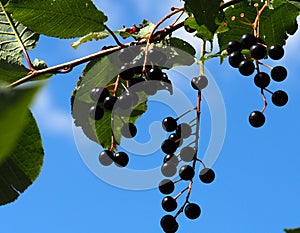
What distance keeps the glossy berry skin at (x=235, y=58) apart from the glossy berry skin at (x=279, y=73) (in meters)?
0.13

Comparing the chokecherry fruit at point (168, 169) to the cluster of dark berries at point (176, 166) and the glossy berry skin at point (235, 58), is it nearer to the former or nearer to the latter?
the cluster of dark berries at point (176, 166)

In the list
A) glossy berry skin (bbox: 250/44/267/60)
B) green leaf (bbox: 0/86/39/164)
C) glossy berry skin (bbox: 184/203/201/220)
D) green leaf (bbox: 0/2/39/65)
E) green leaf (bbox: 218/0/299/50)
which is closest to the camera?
green leaf (bbox: 0/86/39/164)

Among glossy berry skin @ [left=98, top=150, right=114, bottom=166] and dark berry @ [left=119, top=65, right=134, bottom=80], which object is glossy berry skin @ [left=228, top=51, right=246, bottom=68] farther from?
glossy berry skin @ [left=98, top=150, right=114, bottom=166]

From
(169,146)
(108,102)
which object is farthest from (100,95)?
(169,146)

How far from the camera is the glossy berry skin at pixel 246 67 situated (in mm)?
1394

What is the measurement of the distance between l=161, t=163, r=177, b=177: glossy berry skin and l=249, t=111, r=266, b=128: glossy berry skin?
259mm

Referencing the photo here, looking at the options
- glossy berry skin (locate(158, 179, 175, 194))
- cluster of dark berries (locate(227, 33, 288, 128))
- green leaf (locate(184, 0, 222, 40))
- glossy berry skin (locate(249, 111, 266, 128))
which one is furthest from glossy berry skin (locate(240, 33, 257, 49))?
glossy berry skin (locate(158, 179, 175, 194))

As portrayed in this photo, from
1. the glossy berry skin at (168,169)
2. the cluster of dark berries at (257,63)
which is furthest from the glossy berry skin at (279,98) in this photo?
the glossy berry skin at (168,169)

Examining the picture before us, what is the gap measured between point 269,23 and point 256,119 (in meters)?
0.35

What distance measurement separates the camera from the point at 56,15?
1.55 meters

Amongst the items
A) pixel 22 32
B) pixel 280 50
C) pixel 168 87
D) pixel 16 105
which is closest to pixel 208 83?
pixel 168 87

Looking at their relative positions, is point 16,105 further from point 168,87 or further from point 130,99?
point 168,87

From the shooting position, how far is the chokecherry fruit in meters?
1.47

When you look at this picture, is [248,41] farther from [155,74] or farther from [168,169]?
[168,169]
